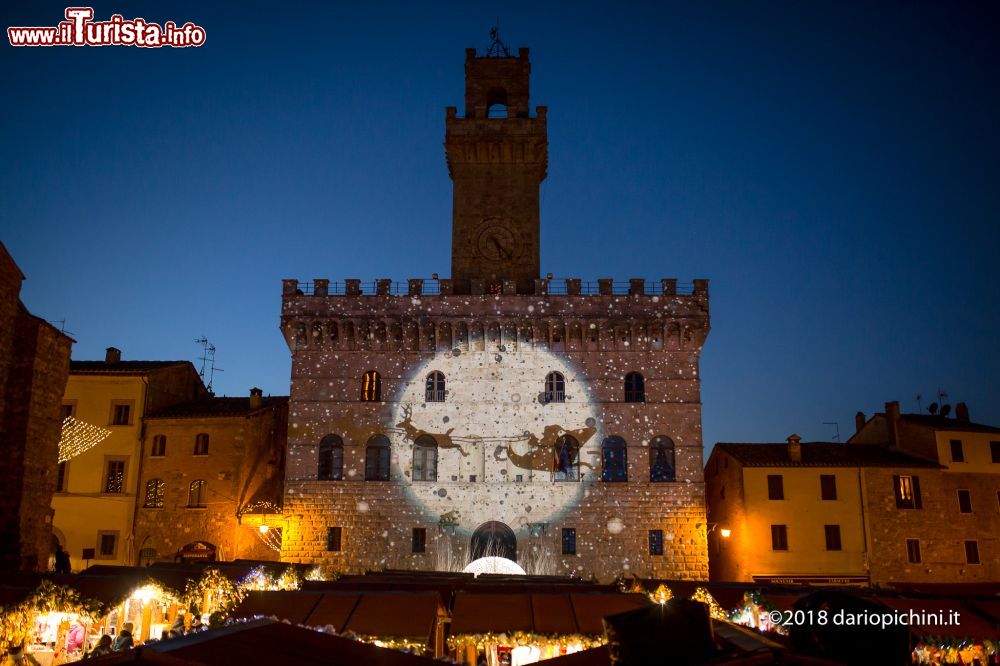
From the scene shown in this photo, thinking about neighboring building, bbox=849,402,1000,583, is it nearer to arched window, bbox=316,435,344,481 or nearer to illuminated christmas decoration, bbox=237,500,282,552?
arched window, bbox=316,435,344,481

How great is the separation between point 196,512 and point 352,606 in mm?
18874

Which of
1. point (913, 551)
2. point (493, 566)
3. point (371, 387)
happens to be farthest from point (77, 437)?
point (913, 551)

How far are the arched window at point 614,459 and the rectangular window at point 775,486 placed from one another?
5985mm

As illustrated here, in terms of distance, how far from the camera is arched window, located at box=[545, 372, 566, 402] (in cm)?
2977

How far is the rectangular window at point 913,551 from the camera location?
97.0 feet

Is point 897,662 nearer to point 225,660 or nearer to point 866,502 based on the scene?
point 225,660

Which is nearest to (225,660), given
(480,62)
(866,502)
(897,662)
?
(897,662)

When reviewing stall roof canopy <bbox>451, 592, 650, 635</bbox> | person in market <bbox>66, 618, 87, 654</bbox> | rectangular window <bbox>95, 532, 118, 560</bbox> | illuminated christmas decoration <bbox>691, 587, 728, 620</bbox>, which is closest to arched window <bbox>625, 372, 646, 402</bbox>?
illuminated christmas decoration <bbox>691, 587, 728, 620</bbox>

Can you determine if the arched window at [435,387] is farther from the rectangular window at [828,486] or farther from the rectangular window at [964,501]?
the rectangular window at [964,501]

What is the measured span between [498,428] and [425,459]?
114 inches

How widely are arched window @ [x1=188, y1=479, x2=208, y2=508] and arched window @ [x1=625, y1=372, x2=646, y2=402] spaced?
1643cm

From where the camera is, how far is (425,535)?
2856 cm

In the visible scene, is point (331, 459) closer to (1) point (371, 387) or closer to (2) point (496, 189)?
(1) point (371, 387)

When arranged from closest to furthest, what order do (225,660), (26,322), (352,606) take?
1. (225,660)
2. (352,606)
3. (26,322)
